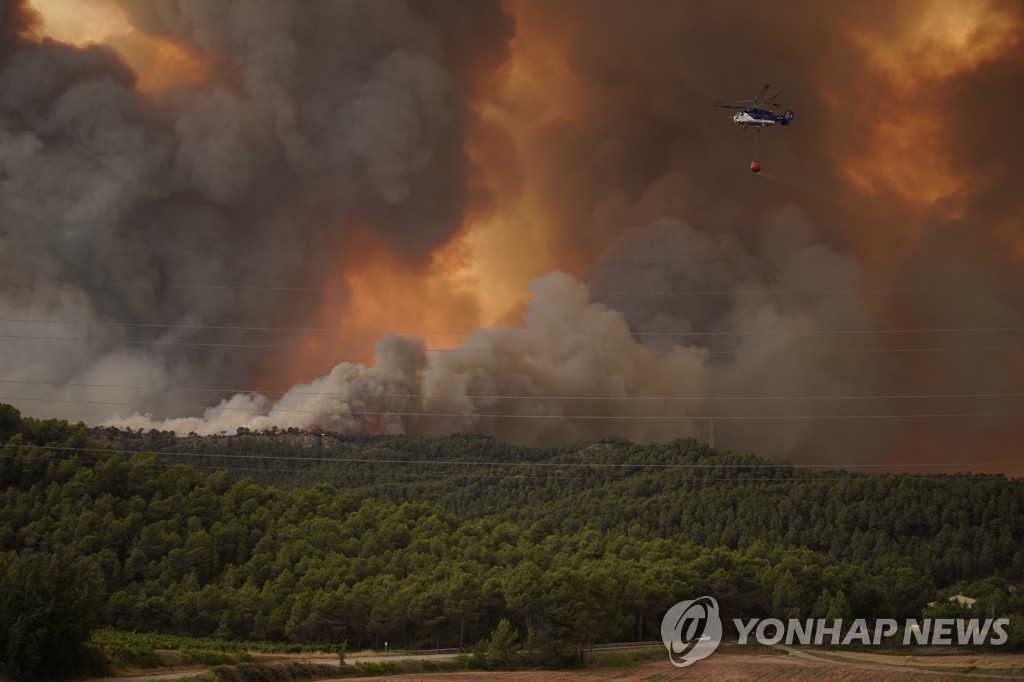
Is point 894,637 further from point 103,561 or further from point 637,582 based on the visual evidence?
point 103,561
